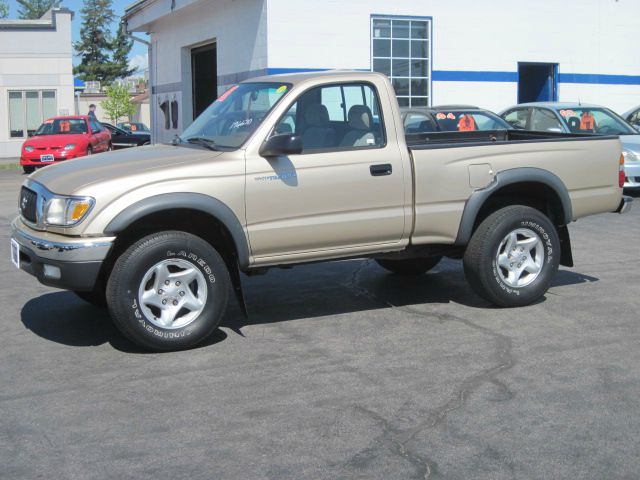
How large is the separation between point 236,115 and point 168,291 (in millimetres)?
1614

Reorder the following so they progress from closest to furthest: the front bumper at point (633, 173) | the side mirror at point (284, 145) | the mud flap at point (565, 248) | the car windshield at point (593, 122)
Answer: the side mirror at point (284, 145)
the mud flap at point (565, 248)
the front bumper at point (633, 173)
the car windshield at point (593, 122)

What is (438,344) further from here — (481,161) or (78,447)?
(78,447)

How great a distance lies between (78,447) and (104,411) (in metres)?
0.53

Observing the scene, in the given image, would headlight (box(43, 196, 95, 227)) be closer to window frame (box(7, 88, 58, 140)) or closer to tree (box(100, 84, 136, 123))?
window frame (box(7, 88, 58, 140))

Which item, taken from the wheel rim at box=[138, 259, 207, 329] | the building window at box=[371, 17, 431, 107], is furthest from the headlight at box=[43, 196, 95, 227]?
the building window at box=[371, 17, 431, 107]

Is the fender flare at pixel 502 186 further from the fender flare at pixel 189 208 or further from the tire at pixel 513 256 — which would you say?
the fender flare at pixel 189 208

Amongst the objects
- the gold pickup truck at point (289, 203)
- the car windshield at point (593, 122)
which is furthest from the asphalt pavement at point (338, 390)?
the car windshield at point (593, 122)

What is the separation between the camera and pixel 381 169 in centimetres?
680

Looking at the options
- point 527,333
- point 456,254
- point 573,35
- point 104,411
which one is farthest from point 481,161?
point 573,35

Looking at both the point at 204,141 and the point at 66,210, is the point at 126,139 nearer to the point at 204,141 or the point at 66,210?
the point at 204,141

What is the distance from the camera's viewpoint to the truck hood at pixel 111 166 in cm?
611

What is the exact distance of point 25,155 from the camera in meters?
25.0

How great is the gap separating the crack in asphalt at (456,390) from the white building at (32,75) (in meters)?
35.2

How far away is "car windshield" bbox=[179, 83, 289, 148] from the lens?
673 cm
